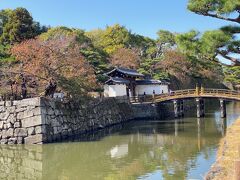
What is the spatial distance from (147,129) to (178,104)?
9.45m

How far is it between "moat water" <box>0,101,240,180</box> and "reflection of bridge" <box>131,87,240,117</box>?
8.04m

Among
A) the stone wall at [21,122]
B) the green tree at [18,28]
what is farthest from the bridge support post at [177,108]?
the stone wall at [21,122]

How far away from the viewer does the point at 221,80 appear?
6272 cm

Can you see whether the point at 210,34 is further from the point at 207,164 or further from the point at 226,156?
the point at 207,164

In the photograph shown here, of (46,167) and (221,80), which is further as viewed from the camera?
(221,80)

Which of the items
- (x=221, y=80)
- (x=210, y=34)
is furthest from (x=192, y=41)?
(x=221, y=80)

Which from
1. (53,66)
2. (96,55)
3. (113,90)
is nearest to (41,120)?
(53,66)

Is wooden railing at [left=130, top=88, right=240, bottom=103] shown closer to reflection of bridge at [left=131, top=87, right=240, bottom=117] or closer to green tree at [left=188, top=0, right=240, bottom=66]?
reflection of bridge at [left=131, top=87, right=240, bottom=117]

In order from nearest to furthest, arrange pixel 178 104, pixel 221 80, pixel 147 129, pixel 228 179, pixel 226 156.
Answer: pixel 228 179 < pixel 226 156 < pixel 147 129 < pixel 178 104 < pixel 221 80

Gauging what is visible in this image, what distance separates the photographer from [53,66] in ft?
68.2

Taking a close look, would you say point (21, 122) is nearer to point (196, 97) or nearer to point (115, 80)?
point (115, 80)

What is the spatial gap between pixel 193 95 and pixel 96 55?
9367mm

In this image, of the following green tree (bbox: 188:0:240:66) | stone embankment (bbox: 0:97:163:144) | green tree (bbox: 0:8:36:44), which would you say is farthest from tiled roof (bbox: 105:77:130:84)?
green tree (bbox: 188:0:240:66)

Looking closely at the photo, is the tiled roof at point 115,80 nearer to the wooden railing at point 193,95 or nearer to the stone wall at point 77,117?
the wooden railing at point 193,95
